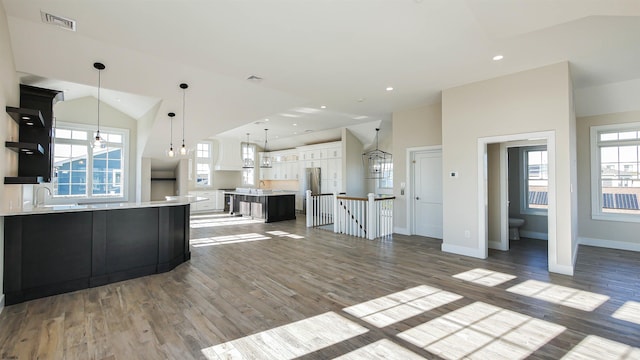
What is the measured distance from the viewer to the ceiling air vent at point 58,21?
3.05 metres

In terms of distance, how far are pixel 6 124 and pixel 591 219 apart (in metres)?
9.50

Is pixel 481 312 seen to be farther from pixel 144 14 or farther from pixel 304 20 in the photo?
pixel 144 14

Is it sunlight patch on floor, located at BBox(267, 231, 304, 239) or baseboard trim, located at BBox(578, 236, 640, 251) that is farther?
sunlight patch on floor, located at BBox(267, 231, 304, 239)

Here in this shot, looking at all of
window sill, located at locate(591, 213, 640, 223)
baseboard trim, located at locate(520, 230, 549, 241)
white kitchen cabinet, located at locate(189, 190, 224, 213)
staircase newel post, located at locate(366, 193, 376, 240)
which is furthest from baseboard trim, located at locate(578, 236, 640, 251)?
white kitchen cabinet, located at locate(189, 190, 224, 213)

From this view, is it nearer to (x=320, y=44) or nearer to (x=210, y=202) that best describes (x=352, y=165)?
(x=210, y=202)

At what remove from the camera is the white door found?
6191mm

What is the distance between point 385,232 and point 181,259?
14.2ft

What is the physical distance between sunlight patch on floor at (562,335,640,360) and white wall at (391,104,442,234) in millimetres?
4269

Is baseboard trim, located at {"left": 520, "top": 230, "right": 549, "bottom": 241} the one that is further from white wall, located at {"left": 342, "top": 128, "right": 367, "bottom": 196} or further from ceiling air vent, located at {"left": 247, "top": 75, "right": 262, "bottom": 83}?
ceiling air vent, located at {"left": 247, "top": 75, "right": 262, "bottom": 83}

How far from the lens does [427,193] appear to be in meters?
6.36

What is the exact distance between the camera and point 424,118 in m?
6.21

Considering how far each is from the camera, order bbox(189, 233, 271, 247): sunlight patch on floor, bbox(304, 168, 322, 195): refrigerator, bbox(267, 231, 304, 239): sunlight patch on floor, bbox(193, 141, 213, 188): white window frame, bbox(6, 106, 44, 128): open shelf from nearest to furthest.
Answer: bbox(6, 106, 44, 128): open shelf < bbox(189, 233, 271, 247): sunlight patch on floor < bbox(267, 231, 304, 239): sunlight patch on floor < bbox(304, 168, 322, 195): refrigerator < bbox(193, 141, 213, 188): white window frame

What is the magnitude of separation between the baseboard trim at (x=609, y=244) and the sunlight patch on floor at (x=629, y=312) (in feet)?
11.1

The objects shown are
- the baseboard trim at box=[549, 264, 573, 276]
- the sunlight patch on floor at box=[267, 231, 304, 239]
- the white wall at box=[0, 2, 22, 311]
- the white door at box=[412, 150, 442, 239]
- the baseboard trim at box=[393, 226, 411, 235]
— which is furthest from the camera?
the baseboard trim at box=[393, 226, 411, 235]
